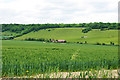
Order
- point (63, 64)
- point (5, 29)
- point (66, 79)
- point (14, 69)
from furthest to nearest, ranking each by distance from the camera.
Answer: point (5, 29) < point (63, 64) < point (14, 69) < point (66, 79)

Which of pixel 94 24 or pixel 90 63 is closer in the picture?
pixel 90 63

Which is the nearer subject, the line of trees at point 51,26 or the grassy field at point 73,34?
the grassy field at point 73,34

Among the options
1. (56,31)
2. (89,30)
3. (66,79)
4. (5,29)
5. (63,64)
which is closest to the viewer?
(66,79)

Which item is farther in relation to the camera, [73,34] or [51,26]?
[51,26]

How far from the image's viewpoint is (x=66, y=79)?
31.4 ft

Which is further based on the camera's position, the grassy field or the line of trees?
the line of trees

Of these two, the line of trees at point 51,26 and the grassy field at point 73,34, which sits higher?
the line of trees at point 51,26

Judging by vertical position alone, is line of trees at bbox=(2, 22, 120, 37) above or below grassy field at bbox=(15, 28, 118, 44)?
above

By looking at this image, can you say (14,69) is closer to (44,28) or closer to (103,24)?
(44,28)

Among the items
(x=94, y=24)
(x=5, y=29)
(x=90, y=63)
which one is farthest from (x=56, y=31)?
(x=90, y=63)

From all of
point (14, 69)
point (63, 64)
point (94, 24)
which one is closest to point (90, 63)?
point (63, 64)

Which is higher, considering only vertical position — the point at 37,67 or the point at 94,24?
the point at 94,24

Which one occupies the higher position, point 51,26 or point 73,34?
point 51,26

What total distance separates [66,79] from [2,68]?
5369 mm
